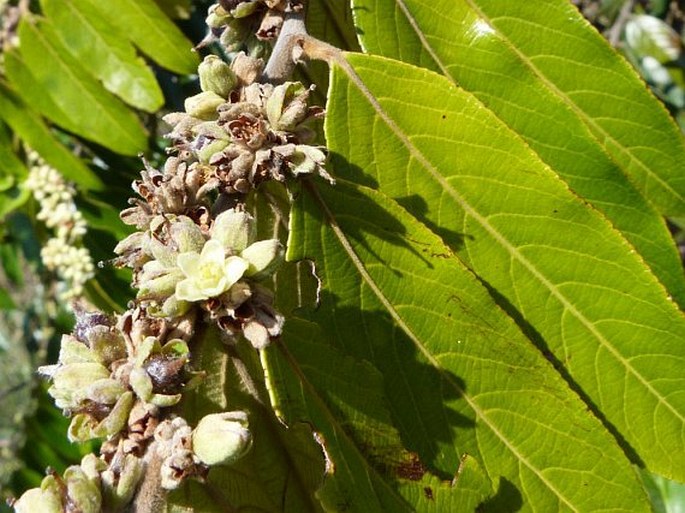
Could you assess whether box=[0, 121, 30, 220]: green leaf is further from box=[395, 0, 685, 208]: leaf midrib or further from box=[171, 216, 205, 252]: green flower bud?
box=[171, 216, 205, 252]: green flower bud

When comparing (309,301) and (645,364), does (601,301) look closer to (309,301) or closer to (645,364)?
(645,364)

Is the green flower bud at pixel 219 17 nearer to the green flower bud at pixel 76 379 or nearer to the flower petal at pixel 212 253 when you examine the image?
the flower petal at pixel 212 253

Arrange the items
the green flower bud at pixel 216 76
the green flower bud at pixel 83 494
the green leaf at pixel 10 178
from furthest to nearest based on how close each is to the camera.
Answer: the green leaf at pixel 10 178 < the green flower bud at pixel 216 76 < the green flower bud at pixel 83 494

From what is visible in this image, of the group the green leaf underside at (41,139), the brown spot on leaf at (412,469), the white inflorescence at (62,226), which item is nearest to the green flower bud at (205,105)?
the brown spot on leaf at (412,469)

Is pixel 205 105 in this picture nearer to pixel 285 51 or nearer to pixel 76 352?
pixel 285 51

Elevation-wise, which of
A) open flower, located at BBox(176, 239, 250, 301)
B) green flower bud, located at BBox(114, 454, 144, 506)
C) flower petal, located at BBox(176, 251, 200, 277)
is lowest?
green flower bud, located at BBox(114, 454, 144, 506)

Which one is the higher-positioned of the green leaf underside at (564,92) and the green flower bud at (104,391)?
the green flower bud at (104,391)

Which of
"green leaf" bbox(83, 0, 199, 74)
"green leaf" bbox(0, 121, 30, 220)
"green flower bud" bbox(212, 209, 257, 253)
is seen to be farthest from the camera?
"green leaf" bbox(0, 121, 30, 220)

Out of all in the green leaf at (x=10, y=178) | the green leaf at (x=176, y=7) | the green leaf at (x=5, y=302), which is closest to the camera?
the green leaf at (x=176, y=7)

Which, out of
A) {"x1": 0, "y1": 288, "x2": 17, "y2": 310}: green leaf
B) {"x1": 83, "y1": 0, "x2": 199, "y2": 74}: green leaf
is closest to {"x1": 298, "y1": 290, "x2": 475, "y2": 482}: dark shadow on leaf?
{"x1": 83, "y1": 0, "x2": 199, "y2": 74}: green leaf
